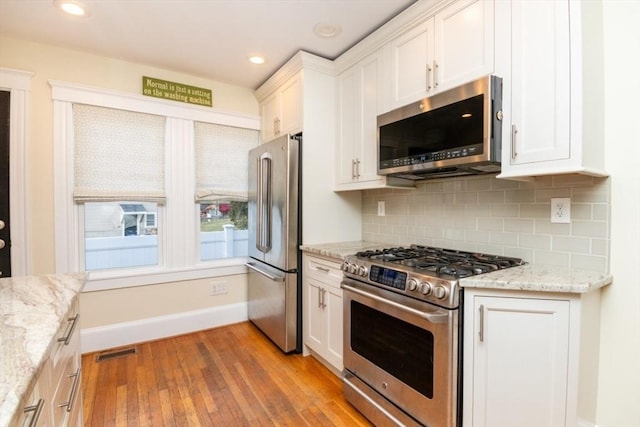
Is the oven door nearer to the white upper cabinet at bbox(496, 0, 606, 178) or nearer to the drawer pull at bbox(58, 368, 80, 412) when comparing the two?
the white upper cabinet at bbox(496, 0, 606, 178)

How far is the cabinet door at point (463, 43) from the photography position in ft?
5.33

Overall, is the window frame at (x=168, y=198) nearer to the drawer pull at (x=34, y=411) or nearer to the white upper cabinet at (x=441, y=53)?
the white upper cabinet at (x=441, y=53)

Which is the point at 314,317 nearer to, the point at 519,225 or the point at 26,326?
the point at 519,225

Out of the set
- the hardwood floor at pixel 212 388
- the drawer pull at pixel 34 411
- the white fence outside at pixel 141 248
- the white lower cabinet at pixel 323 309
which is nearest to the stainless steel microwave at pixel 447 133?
the white lower cabinet at pixel 323 309

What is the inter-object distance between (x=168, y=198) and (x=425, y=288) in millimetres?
2541

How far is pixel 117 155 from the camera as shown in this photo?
2.80 meters

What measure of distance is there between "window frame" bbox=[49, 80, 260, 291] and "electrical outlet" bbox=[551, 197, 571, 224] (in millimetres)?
2776

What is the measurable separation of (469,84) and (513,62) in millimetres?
204

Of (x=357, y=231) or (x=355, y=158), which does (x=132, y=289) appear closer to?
(x=357, y=231)

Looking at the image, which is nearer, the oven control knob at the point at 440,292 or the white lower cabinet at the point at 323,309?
the oven control knob at the point at 440,292

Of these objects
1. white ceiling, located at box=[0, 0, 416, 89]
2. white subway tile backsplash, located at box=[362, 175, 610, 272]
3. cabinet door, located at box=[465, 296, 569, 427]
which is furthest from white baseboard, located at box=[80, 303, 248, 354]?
cabinet door, located at box=[465, 296, 569, 427]

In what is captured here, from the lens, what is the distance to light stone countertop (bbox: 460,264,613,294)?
4.12ft

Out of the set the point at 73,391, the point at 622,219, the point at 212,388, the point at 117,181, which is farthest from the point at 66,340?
the point at 622,219

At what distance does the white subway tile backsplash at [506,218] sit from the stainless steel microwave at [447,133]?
167 millimetres
